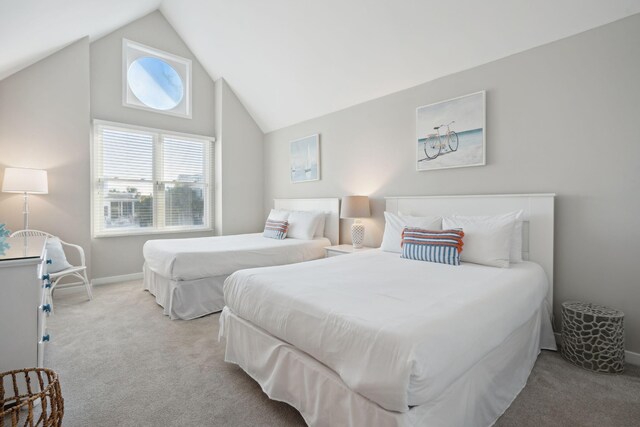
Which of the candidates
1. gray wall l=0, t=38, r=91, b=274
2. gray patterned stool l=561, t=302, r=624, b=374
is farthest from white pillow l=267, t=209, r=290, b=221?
gray patterned stool l=561, t=302, r=624, b=374

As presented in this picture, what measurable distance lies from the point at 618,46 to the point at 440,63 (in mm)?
1296

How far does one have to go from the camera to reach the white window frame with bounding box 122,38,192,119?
4422 mm

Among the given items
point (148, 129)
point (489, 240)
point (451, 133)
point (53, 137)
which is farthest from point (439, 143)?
point (53, 137)

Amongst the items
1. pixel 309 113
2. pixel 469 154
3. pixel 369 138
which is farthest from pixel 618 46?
pixel 309 113

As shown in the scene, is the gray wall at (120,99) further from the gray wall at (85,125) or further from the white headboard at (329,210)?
the white headboard at (329,210)

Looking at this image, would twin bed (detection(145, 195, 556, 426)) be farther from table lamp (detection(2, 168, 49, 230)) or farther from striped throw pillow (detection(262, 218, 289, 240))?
table lamp (detection(2, 168, 49, 230))

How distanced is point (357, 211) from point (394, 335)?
2549 millimetres

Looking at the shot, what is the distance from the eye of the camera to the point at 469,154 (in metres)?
2.96

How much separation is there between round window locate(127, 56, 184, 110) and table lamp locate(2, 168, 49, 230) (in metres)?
1.82

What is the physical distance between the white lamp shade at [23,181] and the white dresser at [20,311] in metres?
2.15

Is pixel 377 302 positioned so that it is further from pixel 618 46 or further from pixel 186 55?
pixel 186 55

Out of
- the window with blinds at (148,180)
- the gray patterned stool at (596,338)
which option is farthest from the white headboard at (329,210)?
the gray patterned stool at (596,338)

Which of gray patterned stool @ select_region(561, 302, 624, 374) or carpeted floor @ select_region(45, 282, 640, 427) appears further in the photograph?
gray patterned stool @ select_region(561, 302, 624, 374)

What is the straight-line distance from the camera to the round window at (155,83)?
15.1 feet
